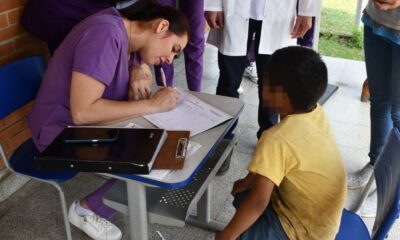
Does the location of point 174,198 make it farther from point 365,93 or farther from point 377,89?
point 365,93

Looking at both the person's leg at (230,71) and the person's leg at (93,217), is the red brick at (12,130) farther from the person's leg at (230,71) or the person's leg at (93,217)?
the person's leg at (230,71)

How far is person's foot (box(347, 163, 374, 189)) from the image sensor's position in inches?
89.1

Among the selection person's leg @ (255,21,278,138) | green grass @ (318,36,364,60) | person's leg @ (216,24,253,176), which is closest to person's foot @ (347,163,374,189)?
person's leg @ (255,21,278,138)

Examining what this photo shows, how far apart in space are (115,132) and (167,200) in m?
0.39

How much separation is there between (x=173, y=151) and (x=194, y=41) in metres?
1.58

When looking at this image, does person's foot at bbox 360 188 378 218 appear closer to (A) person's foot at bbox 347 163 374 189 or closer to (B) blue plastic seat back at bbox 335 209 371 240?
(A) person's foot at bbox 347 163 374 189

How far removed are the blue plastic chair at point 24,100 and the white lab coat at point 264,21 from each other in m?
0.88

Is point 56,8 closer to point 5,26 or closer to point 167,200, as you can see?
point 5,26

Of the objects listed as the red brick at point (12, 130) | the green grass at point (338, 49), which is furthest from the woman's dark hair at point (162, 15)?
the green grass at point (338, 49)

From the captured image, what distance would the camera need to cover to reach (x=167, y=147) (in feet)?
3.89

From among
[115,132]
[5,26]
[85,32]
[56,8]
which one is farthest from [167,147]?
[5,26]

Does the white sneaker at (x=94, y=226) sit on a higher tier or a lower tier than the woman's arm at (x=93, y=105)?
lower

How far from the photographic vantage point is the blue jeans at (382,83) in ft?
6.33

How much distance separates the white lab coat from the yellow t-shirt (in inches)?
36.4
